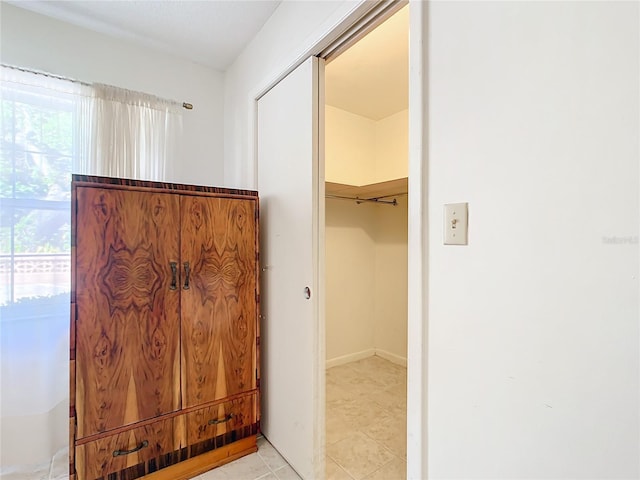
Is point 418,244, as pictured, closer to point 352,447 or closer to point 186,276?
point 186,276

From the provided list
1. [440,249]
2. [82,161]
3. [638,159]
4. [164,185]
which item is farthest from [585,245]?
[82,161]

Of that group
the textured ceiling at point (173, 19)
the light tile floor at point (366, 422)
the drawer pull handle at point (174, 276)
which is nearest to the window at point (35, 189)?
the textured ceiling at point (173, 19)

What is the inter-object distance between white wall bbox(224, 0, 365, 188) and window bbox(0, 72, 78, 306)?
939mm

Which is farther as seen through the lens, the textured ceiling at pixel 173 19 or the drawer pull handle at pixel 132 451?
the textured ceiling at pixel 173 19

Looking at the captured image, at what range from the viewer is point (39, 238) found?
5.63ft

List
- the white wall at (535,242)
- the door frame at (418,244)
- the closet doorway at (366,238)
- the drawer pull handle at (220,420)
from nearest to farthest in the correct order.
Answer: the white wall at (535,242), the door frame at (418,244), the drawer pull handle at (220,420), the closet doorway at (366,238)

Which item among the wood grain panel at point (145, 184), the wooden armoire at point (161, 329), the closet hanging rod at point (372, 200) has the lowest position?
the wooden armoire at point (161, 329)

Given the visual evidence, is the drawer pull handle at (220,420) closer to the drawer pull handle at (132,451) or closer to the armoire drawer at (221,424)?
the armoire drawer at (221,424)

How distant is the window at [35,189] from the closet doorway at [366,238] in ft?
5.50

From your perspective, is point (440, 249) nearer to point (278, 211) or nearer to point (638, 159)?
point (638, 159)

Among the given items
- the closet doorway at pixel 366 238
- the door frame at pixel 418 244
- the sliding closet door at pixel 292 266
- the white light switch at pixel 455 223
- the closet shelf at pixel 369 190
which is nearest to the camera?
the white light switch at pixel 455 223

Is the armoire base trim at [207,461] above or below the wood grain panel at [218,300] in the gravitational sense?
below

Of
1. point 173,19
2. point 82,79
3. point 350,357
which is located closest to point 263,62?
point 173,19

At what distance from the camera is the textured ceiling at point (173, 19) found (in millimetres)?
1684
